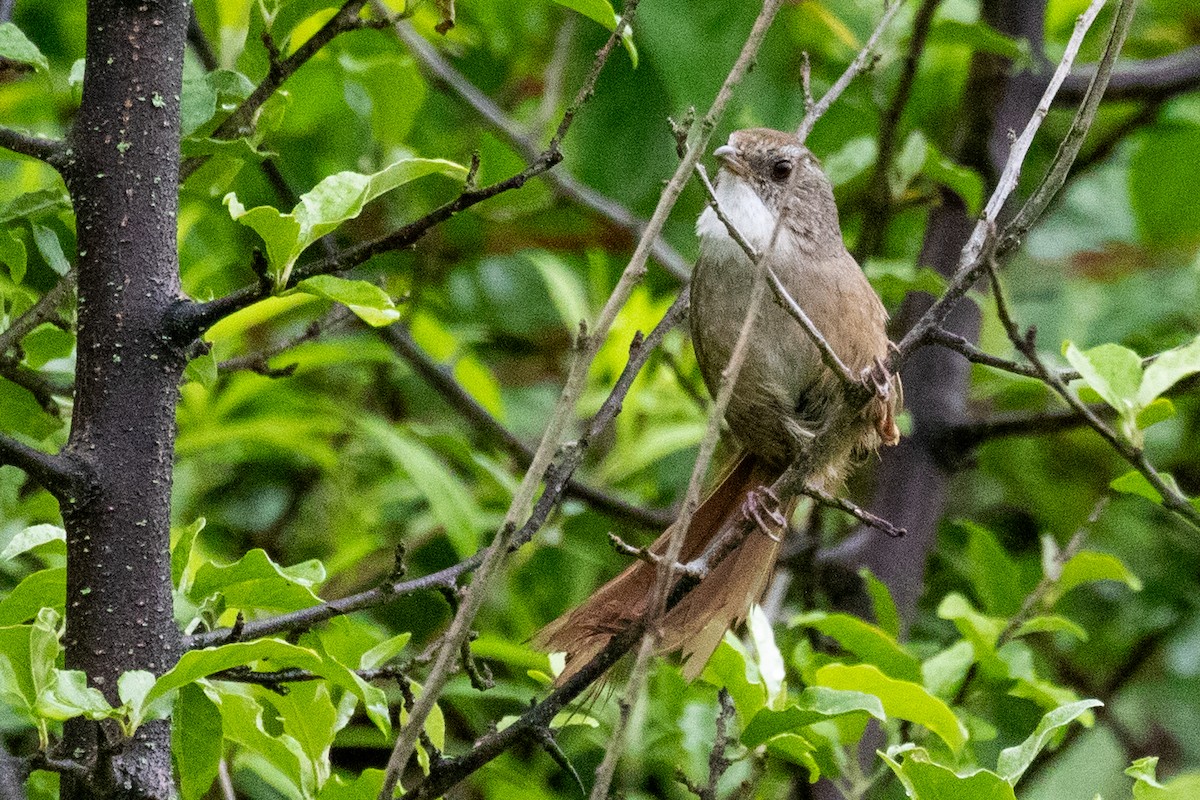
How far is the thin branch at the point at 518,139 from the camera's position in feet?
11.6

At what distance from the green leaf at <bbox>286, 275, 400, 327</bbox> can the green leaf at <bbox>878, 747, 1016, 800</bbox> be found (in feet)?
2.70

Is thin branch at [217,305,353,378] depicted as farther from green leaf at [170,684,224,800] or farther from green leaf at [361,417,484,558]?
green leaf at [361,417,484,558]

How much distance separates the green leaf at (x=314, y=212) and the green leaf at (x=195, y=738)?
0.51 metres

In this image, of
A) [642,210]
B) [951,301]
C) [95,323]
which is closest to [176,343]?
[95,323]

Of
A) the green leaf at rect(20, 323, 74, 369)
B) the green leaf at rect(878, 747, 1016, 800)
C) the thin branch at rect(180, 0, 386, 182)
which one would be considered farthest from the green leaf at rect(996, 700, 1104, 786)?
the green leaf at rect(20, 323, 74, 369)

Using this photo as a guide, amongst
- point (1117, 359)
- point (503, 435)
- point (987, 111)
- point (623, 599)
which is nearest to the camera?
point (1117, 359)

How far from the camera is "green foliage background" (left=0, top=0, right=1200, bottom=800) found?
259 centimetres

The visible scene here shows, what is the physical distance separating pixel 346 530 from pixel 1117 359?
2.25m

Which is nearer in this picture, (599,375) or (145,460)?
(145,460)

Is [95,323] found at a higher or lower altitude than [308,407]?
higher

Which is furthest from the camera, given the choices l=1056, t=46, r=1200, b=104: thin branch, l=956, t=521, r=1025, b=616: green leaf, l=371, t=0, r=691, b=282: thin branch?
l=371, t=0, r=691, b=282: thin branch

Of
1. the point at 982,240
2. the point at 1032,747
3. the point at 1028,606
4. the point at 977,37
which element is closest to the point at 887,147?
the point at 977,37

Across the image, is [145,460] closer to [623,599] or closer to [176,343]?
[176,343]

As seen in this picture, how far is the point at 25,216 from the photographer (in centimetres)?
193
